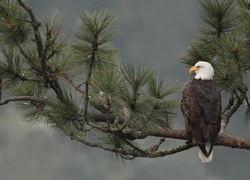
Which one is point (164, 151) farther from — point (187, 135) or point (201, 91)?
point (201, 91)

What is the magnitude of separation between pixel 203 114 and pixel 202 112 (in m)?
0.02

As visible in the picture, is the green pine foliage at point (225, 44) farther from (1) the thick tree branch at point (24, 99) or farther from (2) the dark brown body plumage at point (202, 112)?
(1) the thick tree branch at point (24, 99)

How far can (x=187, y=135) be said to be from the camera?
183 inches

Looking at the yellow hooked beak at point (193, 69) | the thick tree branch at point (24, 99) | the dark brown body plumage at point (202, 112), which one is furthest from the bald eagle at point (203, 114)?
the thick tree branch at point (24, 99)

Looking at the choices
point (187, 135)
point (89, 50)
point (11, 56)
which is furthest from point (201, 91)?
point (11, 56)

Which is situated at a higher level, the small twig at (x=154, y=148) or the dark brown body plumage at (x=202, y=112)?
the dark brown body plumage at (x=202, y=112)

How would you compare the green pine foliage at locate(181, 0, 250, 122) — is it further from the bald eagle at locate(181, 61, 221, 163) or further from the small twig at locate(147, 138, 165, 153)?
the small twig at locate(147, 138, 165, 153)

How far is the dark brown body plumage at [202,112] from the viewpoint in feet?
14.9

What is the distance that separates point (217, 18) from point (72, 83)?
5.91 feet

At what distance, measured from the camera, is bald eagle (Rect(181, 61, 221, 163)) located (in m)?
4.55

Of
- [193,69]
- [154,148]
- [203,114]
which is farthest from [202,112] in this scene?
[193,69]

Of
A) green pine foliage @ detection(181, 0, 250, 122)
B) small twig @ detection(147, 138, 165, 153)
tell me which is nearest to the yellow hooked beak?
green pine foliage @ detection(181, 0, 250, 122)

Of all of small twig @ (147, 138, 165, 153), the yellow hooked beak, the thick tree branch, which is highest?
the yellow hooked beak

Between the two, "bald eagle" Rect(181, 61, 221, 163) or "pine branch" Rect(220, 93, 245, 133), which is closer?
"bald eagle" Rect(181, 61, 221, 163)
